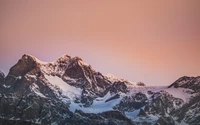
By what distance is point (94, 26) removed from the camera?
106 feet

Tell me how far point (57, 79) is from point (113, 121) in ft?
38.3

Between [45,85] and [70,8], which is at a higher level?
[45,85]

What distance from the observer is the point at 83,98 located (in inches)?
2153

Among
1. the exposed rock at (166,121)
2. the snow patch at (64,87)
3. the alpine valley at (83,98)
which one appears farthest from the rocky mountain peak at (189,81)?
the snow patch at (64,87)

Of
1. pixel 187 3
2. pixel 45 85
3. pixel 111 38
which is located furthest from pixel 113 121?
pixel 187 3

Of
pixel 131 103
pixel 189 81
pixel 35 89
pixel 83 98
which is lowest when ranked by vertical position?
pixel 189 81

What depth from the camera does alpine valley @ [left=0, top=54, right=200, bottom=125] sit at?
42.2m

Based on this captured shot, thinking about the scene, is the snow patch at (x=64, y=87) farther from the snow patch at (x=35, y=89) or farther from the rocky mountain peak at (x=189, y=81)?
the rocky mountain peak at (x=189, y=81)

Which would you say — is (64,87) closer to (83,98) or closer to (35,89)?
(83,98)

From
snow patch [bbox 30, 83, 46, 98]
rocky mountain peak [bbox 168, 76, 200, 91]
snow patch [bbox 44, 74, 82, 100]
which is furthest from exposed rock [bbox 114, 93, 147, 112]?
rocky mountain peak [bbox 168, 76, 200, 91]

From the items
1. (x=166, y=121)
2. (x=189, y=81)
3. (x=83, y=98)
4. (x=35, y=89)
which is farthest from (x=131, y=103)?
(x=189, y=81)

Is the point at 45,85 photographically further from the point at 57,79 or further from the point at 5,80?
the point at 5,80

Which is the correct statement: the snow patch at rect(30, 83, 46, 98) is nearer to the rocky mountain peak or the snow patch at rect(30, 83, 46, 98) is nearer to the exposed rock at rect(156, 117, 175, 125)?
the exposed rock at rect(156, 117, 175, 125)

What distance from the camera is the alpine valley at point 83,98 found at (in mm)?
42219
